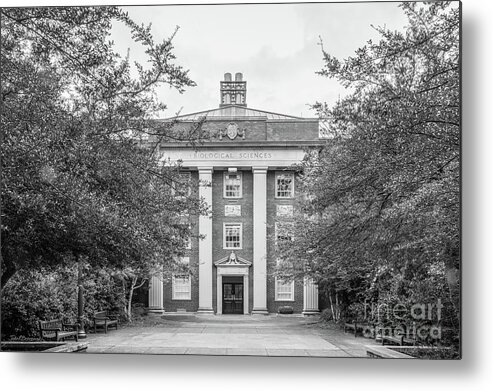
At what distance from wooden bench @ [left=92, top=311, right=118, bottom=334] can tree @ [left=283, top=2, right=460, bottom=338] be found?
61.9 inches

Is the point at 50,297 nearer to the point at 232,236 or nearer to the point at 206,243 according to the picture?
the point at 206,243

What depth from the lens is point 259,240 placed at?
17.7 feet

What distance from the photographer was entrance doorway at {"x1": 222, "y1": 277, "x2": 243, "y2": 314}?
5.11m

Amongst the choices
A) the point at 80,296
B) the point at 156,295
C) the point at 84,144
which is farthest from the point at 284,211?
the point at 80,296

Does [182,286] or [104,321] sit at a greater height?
[182,286]

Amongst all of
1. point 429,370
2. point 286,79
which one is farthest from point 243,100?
point 429,370

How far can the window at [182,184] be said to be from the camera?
5.35 m

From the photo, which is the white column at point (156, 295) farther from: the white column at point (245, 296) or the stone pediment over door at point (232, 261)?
the white column at point (245, 296)

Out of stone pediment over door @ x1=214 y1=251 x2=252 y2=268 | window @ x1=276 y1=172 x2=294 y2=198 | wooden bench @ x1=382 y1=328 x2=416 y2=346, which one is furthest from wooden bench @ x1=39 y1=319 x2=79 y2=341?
wooden bench @ x1=382 y1=328 x2=416 y2=346

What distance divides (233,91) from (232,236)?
120 cm

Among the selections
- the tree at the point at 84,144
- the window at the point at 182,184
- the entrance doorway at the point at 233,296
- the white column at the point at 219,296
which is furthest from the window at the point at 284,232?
the window at the point at 182,184

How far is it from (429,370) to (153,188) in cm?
260

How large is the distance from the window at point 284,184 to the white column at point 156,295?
123 cm

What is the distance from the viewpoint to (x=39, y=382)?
202 inches
